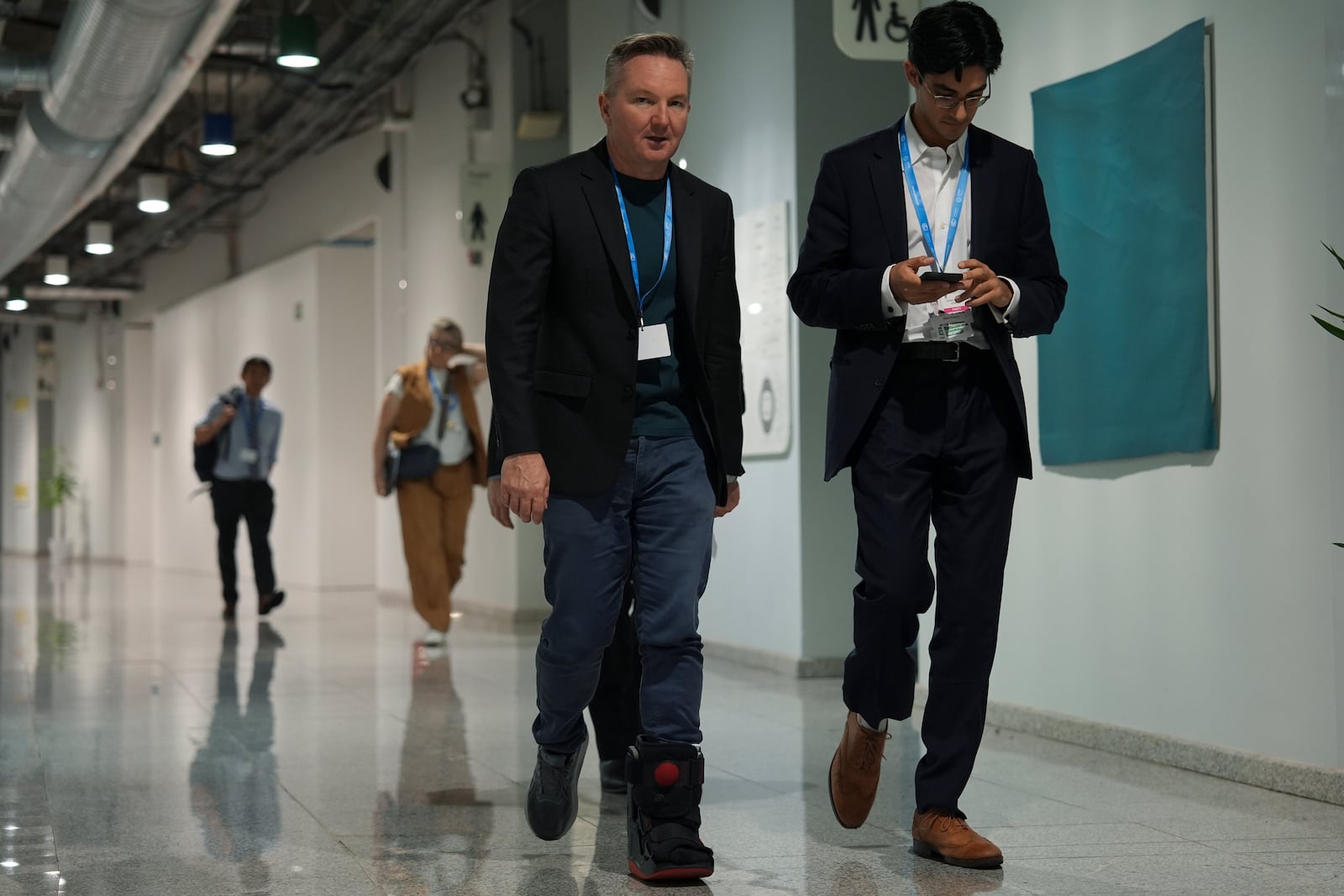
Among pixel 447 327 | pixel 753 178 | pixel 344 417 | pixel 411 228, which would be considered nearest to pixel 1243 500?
pixel 753 178

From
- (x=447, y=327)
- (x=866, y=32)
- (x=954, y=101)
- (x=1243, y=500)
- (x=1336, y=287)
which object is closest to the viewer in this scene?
(x=954, y=101)

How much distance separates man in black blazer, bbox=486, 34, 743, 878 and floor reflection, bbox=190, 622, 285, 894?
0.72 metres

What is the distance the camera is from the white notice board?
7.25 metres

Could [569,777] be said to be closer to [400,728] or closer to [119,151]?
[400,728]

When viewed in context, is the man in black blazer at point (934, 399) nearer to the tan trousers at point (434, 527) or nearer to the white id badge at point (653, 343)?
the white id badge at point (653, 343)

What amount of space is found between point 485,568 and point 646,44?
854cm

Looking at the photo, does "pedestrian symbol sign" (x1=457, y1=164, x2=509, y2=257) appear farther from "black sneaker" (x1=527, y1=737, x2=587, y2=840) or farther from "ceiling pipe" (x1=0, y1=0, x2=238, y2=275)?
"black sneaker" (x1=527, y1=737, x2=587, y2=840)

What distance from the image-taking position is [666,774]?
9.95 ft

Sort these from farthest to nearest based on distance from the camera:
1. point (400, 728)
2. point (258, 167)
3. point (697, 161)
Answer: point (258, 167) → point (697, 161) → point (400, 728)

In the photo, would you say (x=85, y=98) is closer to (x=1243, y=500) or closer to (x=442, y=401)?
(x=442, y=401)

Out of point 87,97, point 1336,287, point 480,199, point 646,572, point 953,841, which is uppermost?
point 87,97

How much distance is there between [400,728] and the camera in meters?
5.49

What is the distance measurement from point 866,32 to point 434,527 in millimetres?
3804

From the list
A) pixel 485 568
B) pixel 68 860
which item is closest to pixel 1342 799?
pixel 68 860
